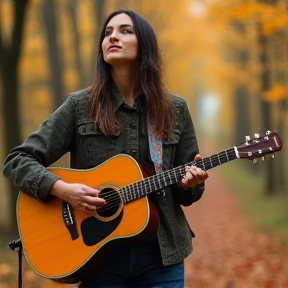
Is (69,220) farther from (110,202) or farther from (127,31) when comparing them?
(127,31)

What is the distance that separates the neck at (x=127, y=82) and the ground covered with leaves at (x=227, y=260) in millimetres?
3743

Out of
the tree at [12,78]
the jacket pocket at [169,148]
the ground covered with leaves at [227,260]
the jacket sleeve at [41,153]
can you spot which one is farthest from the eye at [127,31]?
the tree at [12,78]

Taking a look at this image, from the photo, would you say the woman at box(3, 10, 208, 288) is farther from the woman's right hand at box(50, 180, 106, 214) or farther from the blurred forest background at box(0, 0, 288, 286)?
the blurred forest background at box(0, 0, 288, 286)

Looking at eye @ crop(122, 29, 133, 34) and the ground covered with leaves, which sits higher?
eye @ crop(122, 29, 133, 34)

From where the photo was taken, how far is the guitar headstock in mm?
2855

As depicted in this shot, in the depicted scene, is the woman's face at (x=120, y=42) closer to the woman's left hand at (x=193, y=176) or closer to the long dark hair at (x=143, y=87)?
the long dark hair at (x=143, y=87)

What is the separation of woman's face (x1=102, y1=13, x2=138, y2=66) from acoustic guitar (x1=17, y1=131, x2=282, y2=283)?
50 centimetres

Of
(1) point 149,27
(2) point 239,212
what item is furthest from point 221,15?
(1) point 149,27

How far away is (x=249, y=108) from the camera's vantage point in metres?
25.1

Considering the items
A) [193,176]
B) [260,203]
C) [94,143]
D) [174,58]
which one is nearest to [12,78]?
[94,143]

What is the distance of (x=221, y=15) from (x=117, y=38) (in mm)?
9097

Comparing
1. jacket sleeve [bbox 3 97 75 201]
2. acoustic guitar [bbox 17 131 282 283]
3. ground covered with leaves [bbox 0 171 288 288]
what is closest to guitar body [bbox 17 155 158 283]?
acoustic guitar [bbox 17 131 282 283]

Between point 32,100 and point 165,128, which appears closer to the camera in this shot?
point 165,128

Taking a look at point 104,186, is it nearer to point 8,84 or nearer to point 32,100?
point 8,84
